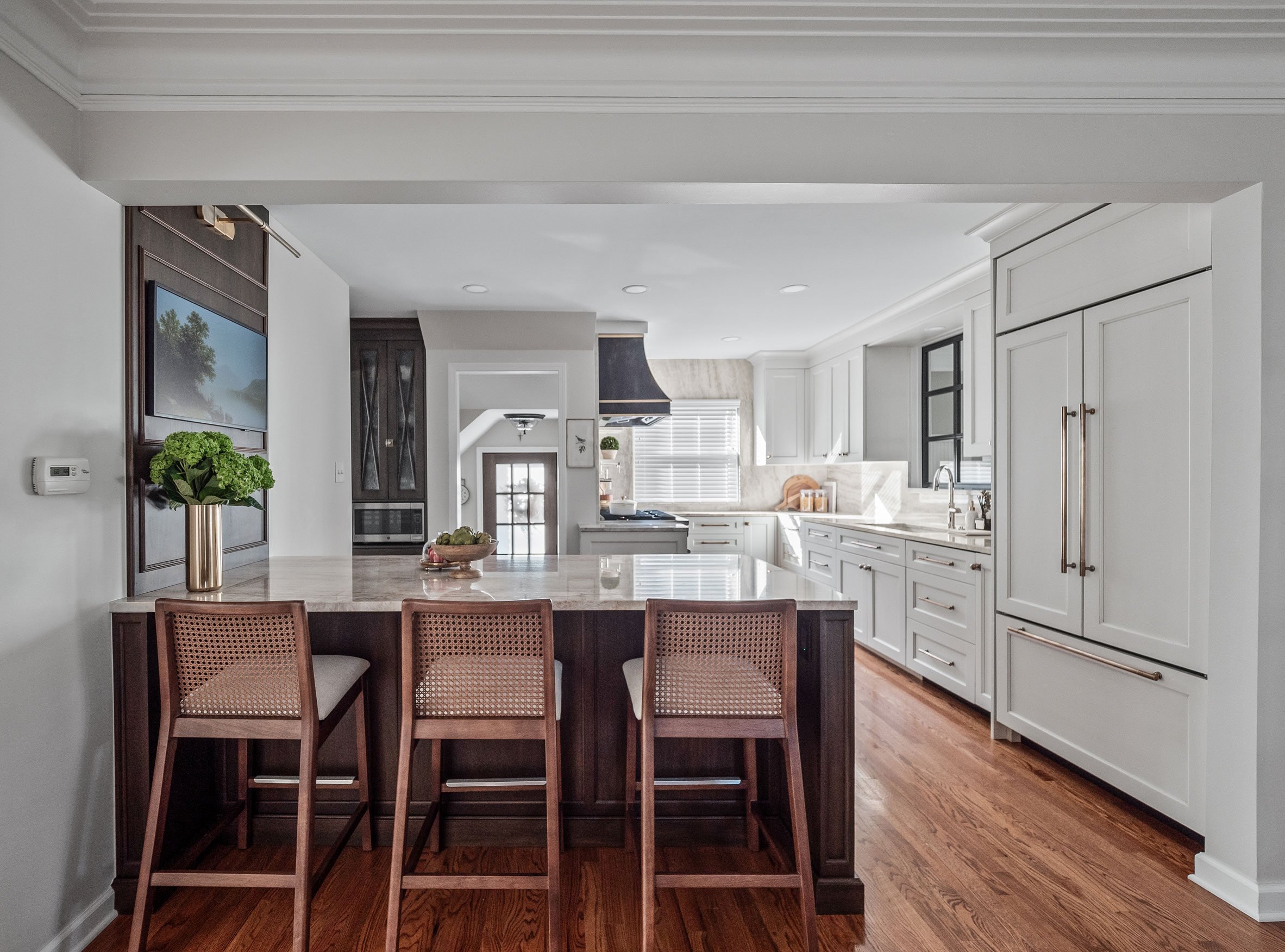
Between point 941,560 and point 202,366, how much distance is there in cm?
Result: 352

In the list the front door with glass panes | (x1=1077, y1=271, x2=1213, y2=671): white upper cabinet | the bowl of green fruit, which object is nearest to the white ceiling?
(x1=1077, y1=271, x2=1213, y2=671): white upper cabinet

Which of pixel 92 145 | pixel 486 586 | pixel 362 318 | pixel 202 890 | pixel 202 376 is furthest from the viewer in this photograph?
pixel 362 318

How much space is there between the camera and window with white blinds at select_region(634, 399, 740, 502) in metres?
6.93

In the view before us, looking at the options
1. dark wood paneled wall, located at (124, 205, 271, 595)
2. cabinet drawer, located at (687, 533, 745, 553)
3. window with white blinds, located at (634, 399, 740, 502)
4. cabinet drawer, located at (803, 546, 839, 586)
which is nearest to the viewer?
dark wood paneled wall, located at (124, 205, 271, 595)

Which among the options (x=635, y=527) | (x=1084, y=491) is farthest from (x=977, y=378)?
(x=635, y=527)

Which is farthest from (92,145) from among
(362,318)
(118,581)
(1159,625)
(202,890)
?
(1159,625)

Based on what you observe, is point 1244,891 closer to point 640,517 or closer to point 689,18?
point 689,18

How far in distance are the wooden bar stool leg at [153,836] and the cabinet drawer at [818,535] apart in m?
4.23

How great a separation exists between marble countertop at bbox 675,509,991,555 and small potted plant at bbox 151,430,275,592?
3.19 meters

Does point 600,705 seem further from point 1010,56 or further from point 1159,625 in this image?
point 1010,56

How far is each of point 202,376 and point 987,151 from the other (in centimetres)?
266

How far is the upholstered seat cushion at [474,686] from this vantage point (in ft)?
5.82

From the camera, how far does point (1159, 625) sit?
2377 mm

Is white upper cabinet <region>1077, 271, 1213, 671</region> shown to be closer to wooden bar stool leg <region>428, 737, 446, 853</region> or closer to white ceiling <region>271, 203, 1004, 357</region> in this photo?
white ceiling <region>271, 203, 1004, 357</region>
